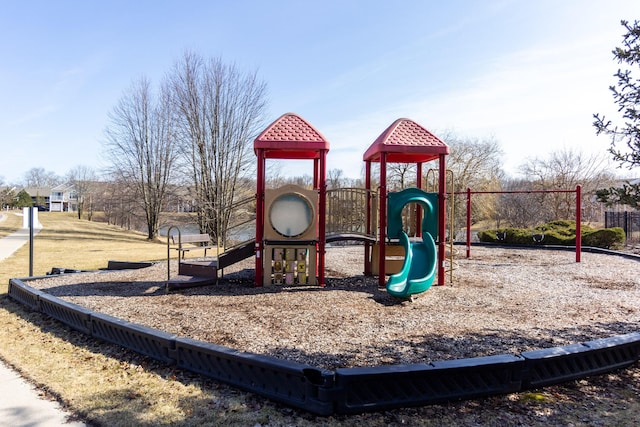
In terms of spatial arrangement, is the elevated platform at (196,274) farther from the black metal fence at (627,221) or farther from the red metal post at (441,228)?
the black metal fence at (627,221)

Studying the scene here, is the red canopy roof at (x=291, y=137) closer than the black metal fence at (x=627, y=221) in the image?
Yes

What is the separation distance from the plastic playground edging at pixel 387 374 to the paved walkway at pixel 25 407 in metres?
0.97

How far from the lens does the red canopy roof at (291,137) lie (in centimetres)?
779

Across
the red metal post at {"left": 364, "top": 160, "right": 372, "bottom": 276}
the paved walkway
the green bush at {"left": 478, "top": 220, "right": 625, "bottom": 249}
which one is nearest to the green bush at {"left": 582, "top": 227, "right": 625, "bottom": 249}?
the green bush at {"left": 478, "top": 220, "right": 625, "bottom": 249}

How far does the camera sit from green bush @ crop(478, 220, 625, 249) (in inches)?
609

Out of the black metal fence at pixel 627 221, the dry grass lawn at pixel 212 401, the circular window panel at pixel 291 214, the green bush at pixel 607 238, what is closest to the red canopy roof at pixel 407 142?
the circular window panel at pixel 291 214

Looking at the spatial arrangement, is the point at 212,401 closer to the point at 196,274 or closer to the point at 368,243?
the point at 196,274

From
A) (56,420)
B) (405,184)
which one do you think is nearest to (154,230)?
(405,184)

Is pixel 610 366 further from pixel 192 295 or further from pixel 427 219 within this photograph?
pixel 192 295

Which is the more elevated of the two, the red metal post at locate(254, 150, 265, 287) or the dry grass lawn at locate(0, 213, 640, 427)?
the red metal post at locate(254, 150, 265, 287)

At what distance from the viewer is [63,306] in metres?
5.38

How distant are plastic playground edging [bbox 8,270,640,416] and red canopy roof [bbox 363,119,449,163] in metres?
4.79

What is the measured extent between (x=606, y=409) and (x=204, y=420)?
2897mm

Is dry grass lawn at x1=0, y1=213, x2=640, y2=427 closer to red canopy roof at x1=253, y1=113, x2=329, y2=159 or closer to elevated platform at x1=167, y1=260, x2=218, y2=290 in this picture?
elevated platform at x1=167, y1=260, x2=218, y2=290
